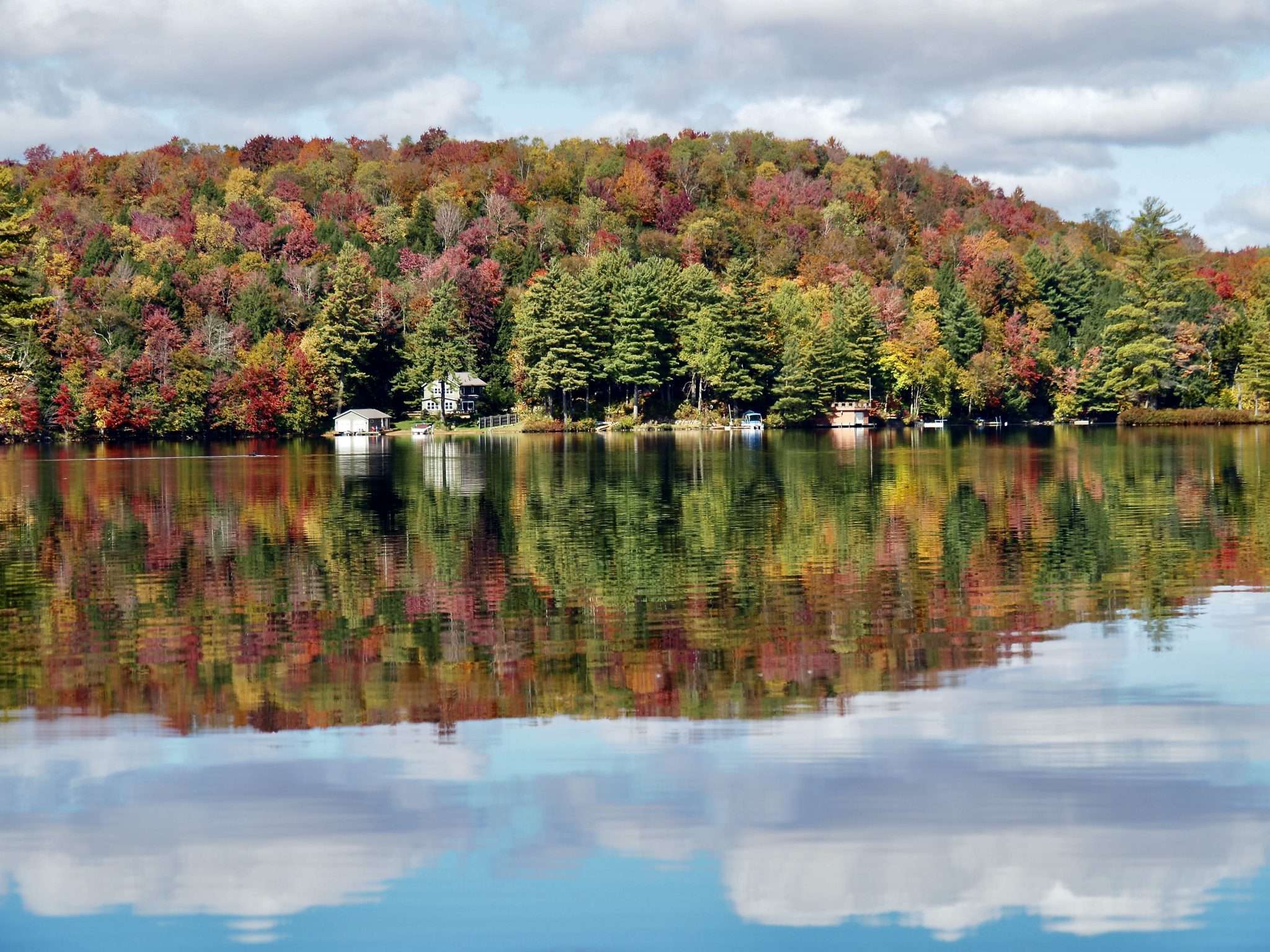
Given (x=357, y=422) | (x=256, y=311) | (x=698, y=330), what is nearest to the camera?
(x=357, y=422)

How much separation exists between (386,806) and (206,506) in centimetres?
2990

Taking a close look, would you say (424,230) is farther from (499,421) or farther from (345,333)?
(499,421)

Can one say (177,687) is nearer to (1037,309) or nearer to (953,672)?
(953,672)

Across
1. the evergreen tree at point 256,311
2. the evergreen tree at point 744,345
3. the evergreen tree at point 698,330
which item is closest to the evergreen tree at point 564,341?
Result: the evergreen tree at point 698,330

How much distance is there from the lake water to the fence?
3611 inches

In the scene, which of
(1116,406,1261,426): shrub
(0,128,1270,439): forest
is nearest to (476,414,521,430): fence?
(0,128,1270,439): forest

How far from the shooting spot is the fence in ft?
394

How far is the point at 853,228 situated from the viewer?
526 ft

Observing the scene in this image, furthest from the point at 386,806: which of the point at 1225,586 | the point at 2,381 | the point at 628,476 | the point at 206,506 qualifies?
the point at 2,381

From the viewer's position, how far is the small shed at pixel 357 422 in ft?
378

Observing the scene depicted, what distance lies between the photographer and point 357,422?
115062mm

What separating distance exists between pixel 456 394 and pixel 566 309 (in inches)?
569

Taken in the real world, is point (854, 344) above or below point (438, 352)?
below

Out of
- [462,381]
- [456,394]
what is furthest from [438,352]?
[456,394]
